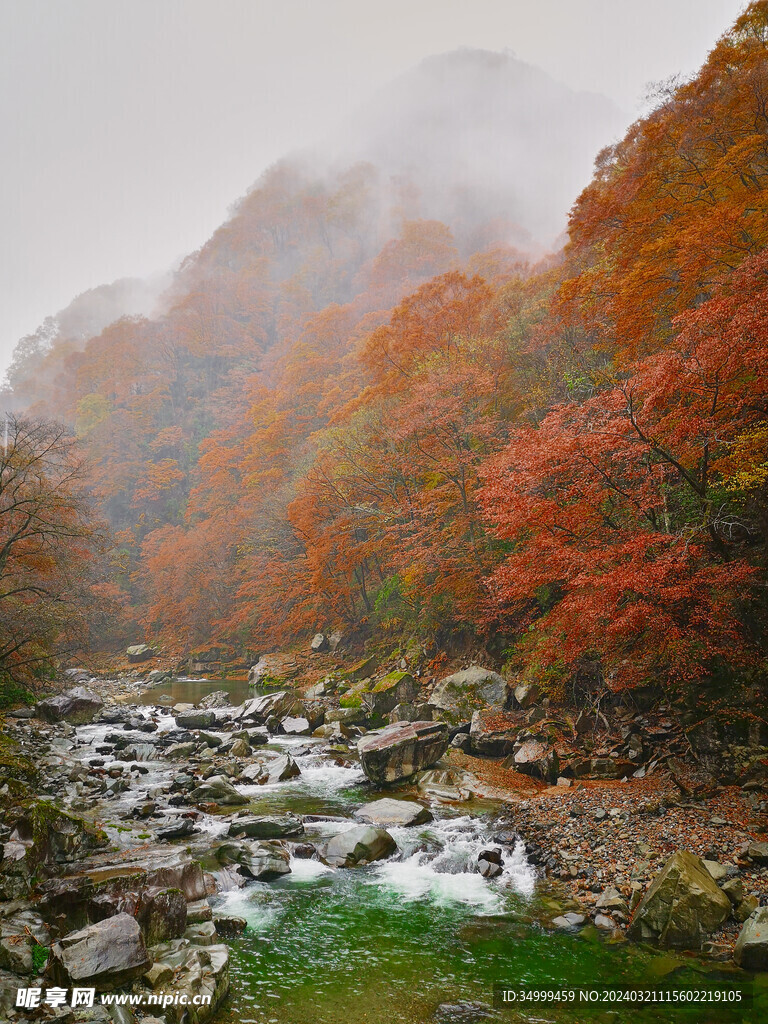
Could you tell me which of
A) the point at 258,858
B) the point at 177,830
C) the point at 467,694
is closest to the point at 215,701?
the point at 467,694

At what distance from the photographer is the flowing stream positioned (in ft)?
15.0

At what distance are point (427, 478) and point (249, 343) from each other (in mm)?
46329

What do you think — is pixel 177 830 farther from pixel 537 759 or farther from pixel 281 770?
pixel 537 759

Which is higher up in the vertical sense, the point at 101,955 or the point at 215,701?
the point at 101,955

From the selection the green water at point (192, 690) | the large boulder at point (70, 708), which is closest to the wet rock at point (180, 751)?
the large boulder at point (70, 708)

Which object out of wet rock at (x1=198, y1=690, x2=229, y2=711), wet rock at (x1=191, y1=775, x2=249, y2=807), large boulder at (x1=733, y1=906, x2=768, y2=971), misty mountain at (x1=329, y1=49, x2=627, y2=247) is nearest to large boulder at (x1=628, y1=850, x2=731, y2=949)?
large boulder at (x1=733, y1=906, x2=768, y2=971)

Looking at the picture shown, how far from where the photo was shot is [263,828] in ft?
27.0

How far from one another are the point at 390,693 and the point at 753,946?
34.7 feet

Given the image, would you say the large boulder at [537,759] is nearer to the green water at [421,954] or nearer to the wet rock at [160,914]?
the green water at [421,954]

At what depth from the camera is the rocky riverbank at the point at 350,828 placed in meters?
4.79

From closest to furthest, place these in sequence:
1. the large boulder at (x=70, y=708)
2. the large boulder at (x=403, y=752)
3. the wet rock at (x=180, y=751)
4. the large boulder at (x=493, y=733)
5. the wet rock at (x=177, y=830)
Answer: the wet rock at (x=177, y=830), the large boulder at (x=403, y=752), the large boulder at (x=493, y=733), the wet rock at (x=180, y=751), the large boulder at (x=70, y=708)

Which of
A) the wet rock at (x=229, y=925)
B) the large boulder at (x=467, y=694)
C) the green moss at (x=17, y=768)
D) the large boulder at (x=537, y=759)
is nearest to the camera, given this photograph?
the wet rock at (x=229, y=925)

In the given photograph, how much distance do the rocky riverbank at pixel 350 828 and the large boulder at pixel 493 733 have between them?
1.5 inches

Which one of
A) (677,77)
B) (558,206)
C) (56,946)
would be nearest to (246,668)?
(56,946)
